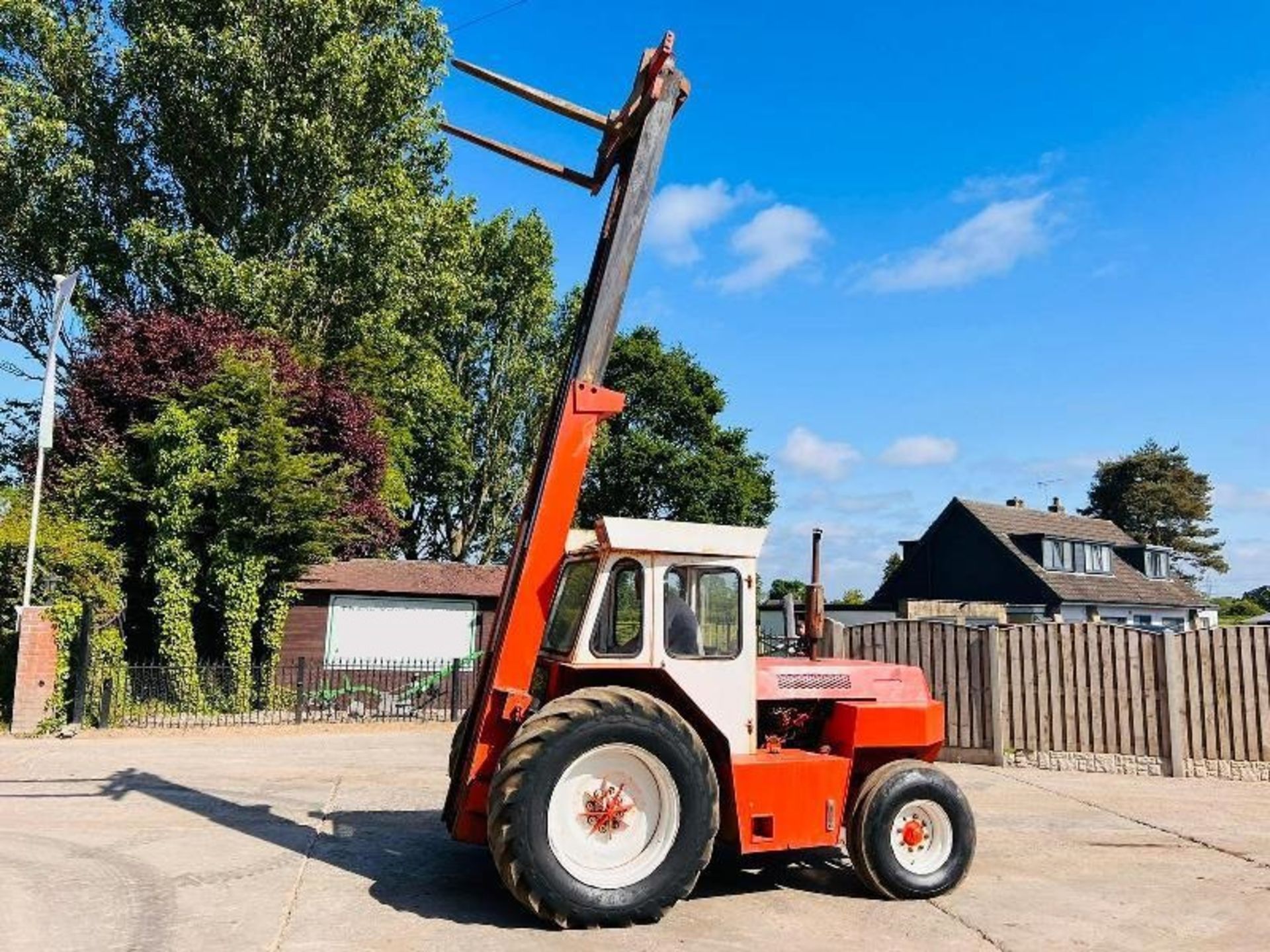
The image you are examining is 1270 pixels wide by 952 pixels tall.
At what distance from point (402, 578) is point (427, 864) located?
1465 centimetres

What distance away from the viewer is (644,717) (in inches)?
220

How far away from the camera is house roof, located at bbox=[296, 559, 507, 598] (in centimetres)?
2011

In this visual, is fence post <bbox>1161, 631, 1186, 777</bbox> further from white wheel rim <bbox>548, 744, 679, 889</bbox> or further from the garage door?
the garage door

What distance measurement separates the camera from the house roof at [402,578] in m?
20.1

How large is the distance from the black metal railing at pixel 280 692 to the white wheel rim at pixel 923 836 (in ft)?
29.2

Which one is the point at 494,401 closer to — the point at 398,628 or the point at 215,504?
the point at 398,628

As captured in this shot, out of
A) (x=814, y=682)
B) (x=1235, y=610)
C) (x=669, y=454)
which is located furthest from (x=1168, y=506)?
(x=814, y=682)

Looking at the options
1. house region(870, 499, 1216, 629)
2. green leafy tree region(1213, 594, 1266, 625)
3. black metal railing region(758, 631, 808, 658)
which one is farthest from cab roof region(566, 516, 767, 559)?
green leafy tree region(1213, 594, 1266, 625)

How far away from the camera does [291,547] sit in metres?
17.7

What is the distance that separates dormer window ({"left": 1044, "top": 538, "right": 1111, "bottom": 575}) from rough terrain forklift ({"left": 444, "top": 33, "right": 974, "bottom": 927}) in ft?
110

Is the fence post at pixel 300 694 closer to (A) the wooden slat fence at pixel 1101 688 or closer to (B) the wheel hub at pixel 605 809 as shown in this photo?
(A) the wooden slat fence at pixel 1101 688

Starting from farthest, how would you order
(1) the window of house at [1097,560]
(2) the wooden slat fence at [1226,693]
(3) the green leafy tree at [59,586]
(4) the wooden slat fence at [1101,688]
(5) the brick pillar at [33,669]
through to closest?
(1) the window of house at [1097,560] → (3) the green leafy tree at [59,586] → (5) the brick pillar at [33,669] → (4) the wooden slat fence at [1101,688] → (2) the wooden slat fence at [1226,693]

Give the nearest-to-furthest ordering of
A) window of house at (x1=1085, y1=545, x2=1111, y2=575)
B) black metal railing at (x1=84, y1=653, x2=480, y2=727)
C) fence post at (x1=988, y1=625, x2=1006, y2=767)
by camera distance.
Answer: fence post at (x1=988, y1=625, x2=1006, y2=767) → black metal railing at (x1=84, y1=653, x2=480, y2=727) → window of house at (x1=1085, y1=545, x2=1111, y2=575)

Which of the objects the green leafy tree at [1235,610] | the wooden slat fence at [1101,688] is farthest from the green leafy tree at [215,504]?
the green leafy tree at [1235,610]
